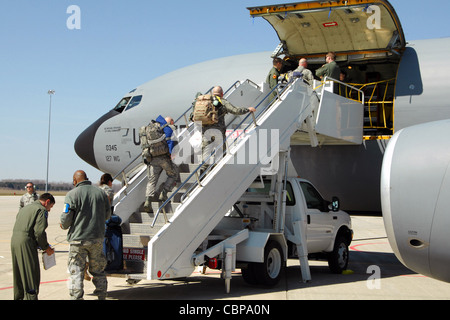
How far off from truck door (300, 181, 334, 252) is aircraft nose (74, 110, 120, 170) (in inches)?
269

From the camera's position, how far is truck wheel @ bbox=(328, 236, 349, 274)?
10859 mm

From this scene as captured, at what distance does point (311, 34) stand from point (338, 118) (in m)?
2.80

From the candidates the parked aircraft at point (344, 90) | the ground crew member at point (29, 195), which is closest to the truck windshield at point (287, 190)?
→ the parked aircraft at point (344, 90)

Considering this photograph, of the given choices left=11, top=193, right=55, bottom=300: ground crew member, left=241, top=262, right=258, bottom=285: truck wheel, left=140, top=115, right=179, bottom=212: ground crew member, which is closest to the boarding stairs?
left=140, top=115, right=179, bottom=212: ground crew member

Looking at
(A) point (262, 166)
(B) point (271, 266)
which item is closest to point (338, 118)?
(A) point (262, 166)

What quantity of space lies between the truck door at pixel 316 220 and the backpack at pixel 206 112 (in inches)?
96.0

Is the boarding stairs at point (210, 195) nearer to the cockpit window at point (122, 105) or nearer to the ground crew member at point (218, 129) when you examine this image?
the ground crew member at point (218, 129)

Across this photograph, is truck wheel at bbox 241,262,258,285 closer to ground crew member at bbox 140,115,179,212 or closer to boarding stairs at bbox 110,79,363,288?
boarding stairs at bbox 110,79,363,288

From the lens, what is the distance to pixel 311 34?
13.1 m

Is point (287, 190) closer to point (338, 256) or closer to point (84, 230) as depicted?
point (338, 256)

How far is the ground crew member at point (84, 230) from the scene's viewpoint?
6781 millimetres

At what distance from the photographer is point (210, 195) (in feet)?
27.5

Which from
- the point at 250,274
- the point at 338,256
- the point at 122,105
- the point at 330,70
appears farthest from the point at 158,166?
the point at 122,105
